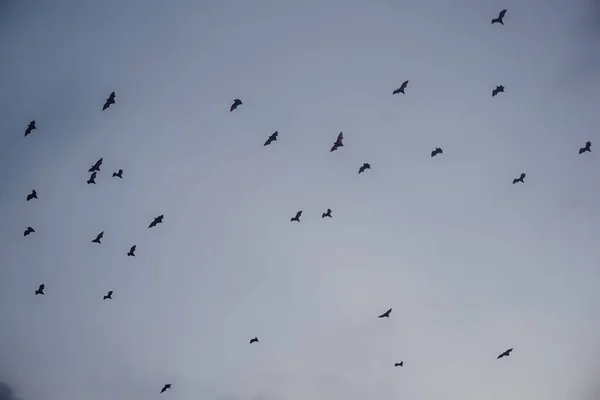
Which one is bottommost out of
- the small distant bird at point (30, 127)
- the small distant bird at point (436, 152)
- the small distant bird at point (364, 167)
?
the small distant bird at point (30, 127)

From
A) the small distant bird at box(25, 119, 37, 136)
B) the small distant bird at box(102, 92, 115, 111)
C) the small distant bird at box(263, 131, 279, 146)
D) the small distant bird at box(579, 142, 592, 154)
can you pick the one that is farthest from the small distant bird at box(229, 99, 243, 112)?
the small distant bird at box(579, 142, 592, 154)

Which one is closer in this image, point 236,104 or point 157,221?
point 236,104

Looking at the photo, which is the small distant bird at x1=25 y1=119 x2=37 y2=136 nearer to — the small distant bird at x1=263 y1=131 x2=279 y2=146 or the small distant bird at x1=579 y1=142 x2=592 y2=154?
the small distant bird at x1=263 y1=131 x2=279 y2=146

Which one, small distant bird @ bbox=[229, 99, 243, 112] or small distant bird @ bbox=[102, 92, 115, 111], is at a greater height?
small distant bird @ bbox=[229, 99, 243, 112]

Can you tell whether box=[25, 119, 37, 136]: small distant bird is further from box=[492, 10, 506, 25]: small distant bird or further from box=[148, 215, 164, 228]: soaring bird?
box=[492, 10, 506, 25]: small distant bird

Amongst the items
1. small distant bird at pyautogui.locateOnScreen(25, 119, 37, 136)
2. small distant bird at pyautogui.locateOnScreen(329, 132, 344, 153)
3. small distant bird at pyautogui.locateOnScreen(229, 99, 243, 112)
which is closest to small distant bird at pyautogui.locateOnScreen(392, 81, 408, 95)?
small distant bird at pyautogui.locateOnScreen(329, 132, 344, 153)

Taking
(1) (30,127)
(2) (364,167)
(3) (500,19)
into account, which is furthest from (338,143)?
(1) (30,127)

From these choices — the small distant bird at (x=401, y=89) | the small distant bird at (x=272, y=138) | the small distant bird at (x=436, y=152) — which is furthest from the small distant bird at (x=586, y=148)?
the small distant bird at (x=272, y=138)

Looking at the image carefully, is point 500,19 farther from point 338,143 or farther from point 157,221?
point 157,221

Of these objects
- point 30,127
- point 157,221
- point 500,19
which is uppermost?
point 500,19

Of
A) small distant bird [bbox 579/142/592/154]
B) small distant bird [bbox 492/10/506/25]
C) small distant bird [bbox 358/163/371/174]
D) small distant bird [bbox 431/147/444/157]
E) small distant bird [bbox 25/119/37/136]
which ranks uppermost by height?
small distant bird [bbox 492/10/506/25]

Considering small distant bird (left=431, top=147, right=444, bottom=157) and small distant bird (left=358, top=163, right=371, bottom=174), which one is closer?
small distant bird (left=358, top=163, right=371, bottom=174)

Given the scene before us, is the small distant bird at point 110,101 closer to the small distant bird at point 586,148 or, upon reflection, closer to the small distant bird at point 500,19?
the small distant bird at point 500,19

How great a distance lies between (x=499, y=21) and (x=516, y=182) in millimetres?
13889
